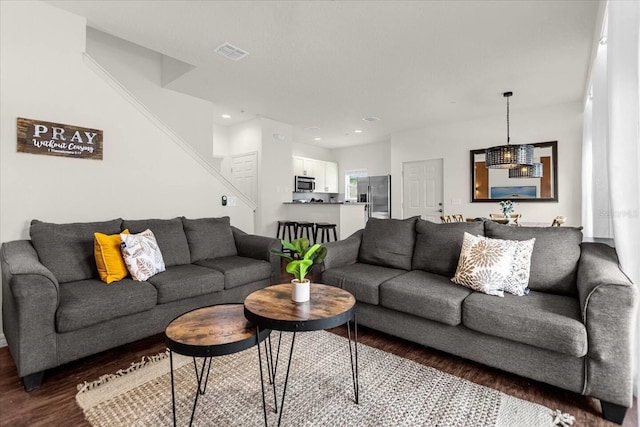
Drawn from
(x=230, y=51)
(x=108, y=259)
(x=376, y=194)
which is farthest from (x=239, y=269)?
(x=376, y=194)

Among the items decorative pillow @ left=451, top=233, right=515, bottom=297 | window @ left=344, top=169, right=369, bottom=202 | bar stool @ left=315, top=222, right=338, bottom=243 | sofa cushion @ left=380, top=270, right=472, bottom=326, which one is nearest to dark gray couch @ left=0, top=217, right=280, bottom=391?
sofa cushion @ left=380, top=270, right=472, bottom=326

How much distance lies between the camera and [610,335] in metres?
1.54

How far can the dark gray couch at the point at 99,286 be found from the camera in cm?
181

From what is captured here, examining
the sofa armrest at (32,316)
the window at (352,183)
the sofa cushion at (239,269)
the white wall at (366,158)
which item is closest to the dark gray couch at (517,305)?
the sofa cushion at (239,269)

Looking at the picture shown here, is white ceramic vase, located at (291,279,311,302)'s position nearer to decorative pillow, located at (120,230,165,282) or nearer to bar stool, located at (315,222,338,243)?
decorative pillow, located at (120,230,165,282)

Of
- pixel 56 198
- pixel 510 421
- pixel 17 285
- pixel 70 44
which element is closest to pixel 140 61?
pixel 70 44

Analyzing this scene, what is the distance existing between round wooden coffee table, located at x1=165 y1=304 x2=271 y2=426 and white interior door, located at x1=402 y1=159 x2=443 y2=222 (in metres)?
5.59

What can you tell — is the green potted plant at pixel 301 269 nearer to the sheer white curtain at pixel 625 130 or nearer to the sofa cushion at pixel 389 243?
the sofa cushion at pixel 389 243

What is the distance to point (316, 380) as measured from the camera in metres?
1.88

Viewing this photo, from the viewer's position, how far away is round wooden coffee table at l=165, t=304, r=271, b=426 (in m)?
1.35

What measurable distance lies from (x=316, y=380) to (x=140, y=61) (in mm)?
4709

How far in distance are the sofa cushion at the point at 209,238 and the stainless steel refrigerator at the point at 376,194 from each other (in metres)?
4.31

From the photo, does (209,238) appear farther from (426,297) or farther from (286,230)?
(286,230)

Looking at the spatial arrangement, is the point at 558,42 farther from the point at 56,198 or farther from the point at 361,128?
the point at 56,198
